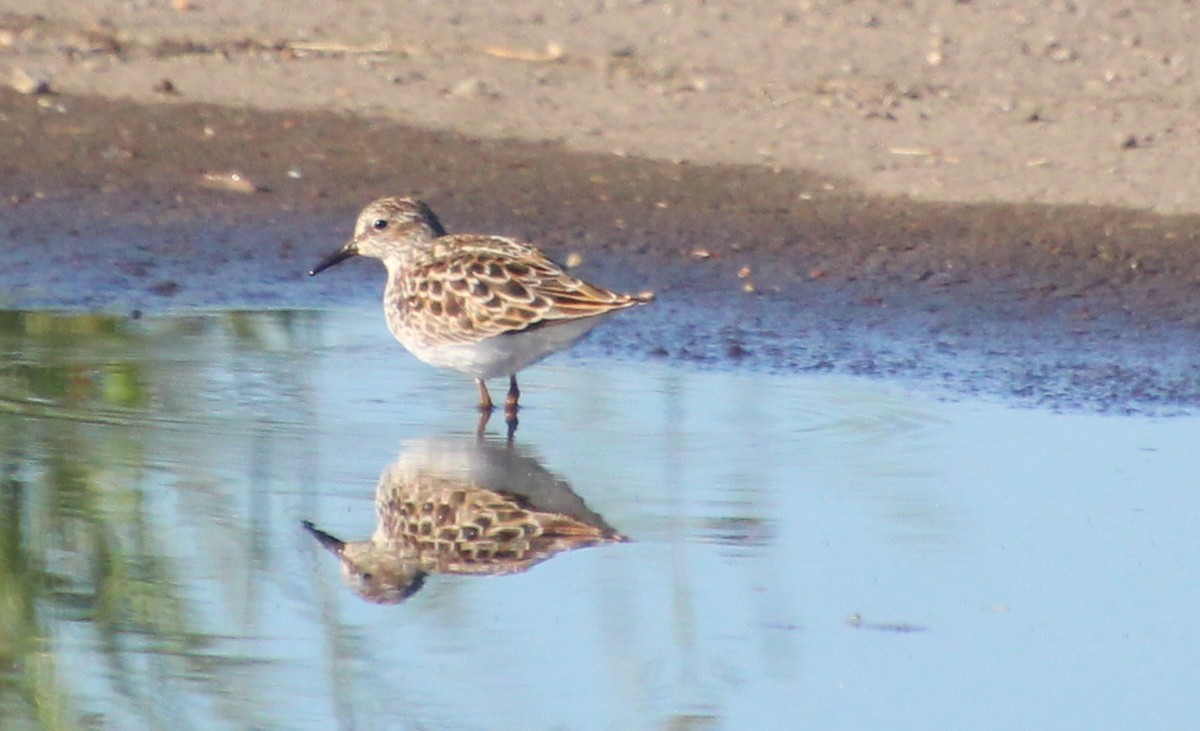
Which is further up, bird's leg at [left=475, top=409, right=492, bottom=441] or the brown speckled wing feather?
the brown speckled wing feather

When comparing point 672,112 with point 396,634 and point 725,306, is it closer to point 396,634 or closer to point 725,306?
point 725,306

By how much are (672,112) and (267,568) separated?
6.57 meters

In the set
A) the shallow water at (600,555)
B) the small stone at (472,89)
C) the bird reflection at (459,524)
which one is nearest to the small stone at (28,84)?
the small stone at (472,89)

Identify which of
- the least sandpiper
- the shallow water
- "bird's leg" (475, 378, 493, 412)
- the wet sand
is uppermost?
the wet sand

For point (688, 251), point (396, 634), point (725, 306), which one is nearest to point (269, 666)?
point (396, 634)

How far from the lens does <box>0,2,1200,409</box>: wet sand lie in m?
9.49

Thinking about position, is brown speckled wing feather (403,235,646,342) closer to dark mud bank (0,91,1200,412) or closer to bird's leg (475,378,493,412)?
bird's leg (475,378,493,412)

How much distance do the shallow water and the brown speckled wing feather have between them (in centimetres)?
32

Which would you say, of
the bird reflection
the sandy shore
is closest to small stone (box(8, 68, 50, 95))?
the sandy shore

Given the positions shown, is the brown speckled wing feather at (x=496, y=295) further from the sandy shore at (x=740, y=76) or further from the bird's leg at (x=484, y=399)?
the sandy shore at (x=740, y=76)

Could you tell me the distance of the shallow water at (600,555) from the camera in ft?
17.4

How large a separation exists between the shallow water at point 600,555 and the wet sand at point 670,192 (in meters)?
0.93

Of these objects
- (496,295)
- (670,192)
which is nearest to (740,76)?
(670,192)

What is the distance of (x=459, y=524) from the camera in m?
6.57
